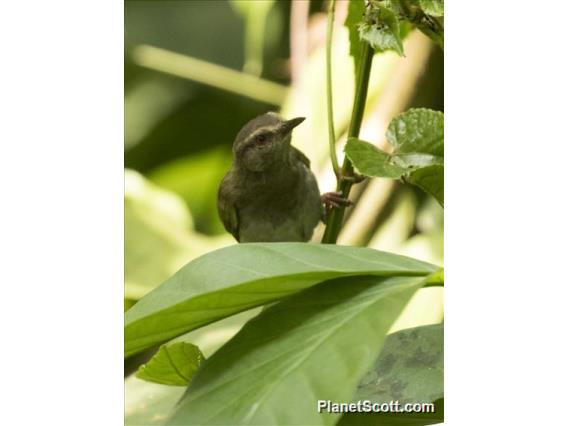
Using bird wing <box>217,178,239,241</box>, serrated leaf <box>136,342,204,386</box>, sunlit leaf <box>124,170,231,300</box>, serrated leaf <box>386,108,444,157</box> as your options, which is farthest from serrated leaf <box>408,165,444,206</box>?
bird wing <box>217,178,239,241</box>

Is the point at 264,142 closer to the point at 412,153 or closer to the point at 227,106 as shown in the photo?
the point at 227,106

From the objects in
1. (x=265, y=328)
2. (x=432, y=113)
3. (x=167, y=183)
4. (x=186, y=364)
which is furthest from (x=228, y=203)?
(x=265, y=328)

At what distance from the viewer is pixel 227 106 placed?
2.00m

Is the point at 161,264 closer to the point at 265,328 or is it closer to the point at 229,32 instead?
the point at 229,32

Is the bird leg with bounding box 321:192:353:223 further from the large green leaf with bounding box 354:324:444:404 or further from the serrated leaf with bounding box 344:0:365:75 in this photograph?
the large green leaf with bounding box 354:324:444:404

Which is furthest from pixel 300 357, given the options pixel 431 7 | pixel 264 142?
pixel 264 142

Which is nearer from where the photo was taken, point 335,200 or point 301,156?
point 335,200

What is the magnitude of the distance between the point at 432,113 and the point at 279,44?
0.44 meters

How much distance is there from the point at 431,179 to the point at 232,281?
19.7 inches

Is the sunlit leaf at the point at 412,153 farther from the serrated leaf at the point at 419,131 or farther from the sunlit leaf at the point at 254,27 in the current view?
the sunlit leaf at the point at 254,27

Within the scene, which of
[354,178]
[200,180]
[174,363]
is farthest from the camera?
[200,180]

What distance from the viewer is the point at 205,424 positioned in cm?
118

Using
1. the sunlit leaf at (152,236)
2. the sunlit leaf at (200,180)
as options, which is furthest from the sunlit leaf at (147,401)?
the sunlit leaf at (200,180)

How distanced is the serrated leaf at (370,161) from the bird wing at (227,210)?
666 millimetres
